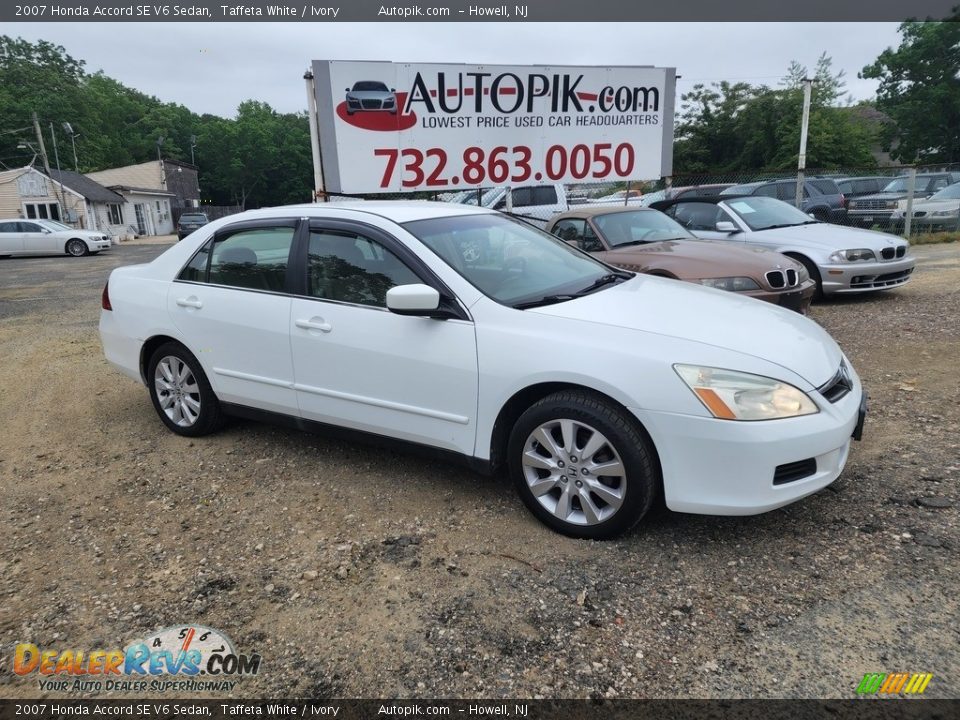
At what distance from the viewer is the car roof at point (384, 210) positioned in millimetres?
3861

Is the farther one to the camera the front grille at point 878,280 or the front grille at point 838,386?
the front grille at point 878,280

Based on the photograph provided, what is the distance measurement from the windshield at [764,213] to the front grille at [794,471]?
648 cm

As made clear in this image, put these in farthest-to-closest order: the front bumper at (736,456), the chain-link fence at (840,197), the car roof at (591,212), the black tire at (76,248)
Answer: the black tire at (76,248) < the chain-link fence at (840,197) < the car roof at (591,212) < the front bumper at (736,456)

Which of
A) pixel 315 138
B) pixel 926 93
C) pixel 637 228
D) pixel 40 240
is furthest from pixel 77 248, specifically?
pixel 926 93

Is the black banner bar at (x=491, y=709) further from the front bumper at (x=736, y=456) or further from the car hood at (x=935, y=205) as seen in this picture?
the car hood at (x=935, y=205)

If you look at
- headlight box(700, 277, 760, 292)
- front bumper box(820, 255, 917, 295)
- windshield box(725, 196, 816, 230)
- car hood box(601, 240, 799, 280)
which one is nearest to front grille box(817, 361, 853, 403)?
headlight box(700, 277, 760, 292)

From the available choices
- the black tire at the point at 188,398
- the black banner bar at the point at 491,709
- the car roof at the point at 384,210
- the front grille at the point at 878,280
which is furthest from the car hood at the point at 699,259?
the black banner bar at the point at 491,709

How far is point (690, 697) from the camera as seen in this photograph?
2209 millimetres

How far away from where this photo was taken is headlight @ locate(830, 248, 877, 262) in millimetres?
8141

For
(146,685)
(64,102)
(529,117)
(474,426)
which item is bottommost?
(146,685)

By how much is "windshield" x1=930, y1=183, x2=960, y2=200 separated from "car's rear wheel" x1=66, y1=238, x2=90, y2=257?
2687cm

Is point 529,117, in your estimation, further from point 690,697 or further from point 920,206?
point 920,206

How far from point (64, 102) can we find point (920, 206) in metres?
67.9

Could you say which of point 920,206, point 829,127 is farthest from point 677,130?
point 920,206
